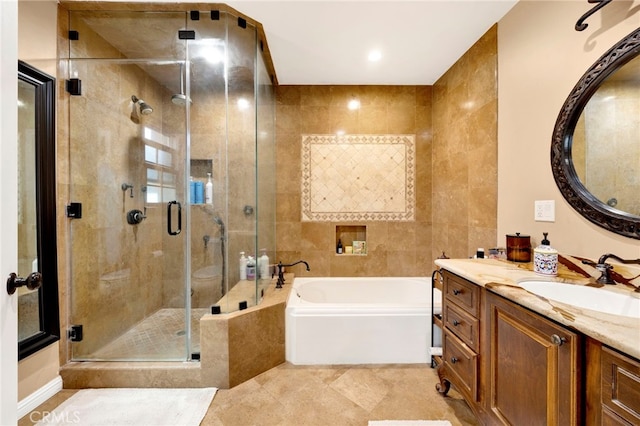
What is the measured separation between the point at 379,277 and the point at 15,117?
2.73 m

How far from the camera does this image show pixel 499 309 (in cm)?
106

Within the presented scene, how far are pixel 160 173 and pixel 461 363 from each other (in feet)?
8.90

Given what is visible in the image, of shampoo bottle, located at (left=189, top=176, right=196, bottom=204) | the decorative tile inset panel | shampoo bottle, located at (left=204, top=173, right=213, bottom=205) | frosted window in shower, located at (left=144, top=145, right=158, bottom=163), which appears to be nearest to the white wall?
the decorative tile inset panel

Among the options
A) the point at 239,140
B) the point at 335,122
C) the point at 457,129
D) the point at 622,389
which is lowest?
the point at 622,389

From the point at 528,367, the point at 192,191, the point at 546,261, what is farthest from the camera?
the point at 192,191

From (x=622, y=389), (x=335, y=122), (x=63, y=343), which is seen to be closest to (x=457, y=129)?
(x=335, y=122)

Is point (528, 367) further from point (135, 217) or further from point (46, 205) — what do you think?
point (135, 217)

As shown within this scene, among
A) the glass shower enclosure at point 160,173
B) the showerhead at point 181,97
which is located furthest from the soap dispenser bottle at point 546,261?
the showerhead at point 181,97

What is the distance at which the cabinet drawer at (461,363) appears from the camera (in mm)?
1219

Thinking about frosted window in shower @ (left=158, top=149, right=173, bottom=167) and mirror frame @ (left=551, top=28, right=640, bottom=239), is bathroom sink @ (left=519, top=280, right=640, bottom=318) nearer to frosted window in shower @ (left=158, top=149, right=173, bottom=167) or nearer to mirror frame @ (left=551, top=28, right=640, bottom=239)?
mirror frame @ (left=551, top=28, right=640, bottom=239)

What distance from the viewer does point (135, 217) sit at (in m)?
2.21

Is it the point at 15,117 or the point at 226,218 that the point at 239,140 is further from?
the point at 15,117

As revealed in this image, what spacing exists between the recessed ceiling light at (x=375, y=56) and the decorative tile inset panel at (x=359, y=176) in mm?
730

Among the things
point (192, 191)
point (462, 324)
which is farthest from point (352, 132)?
point (462, 324)
